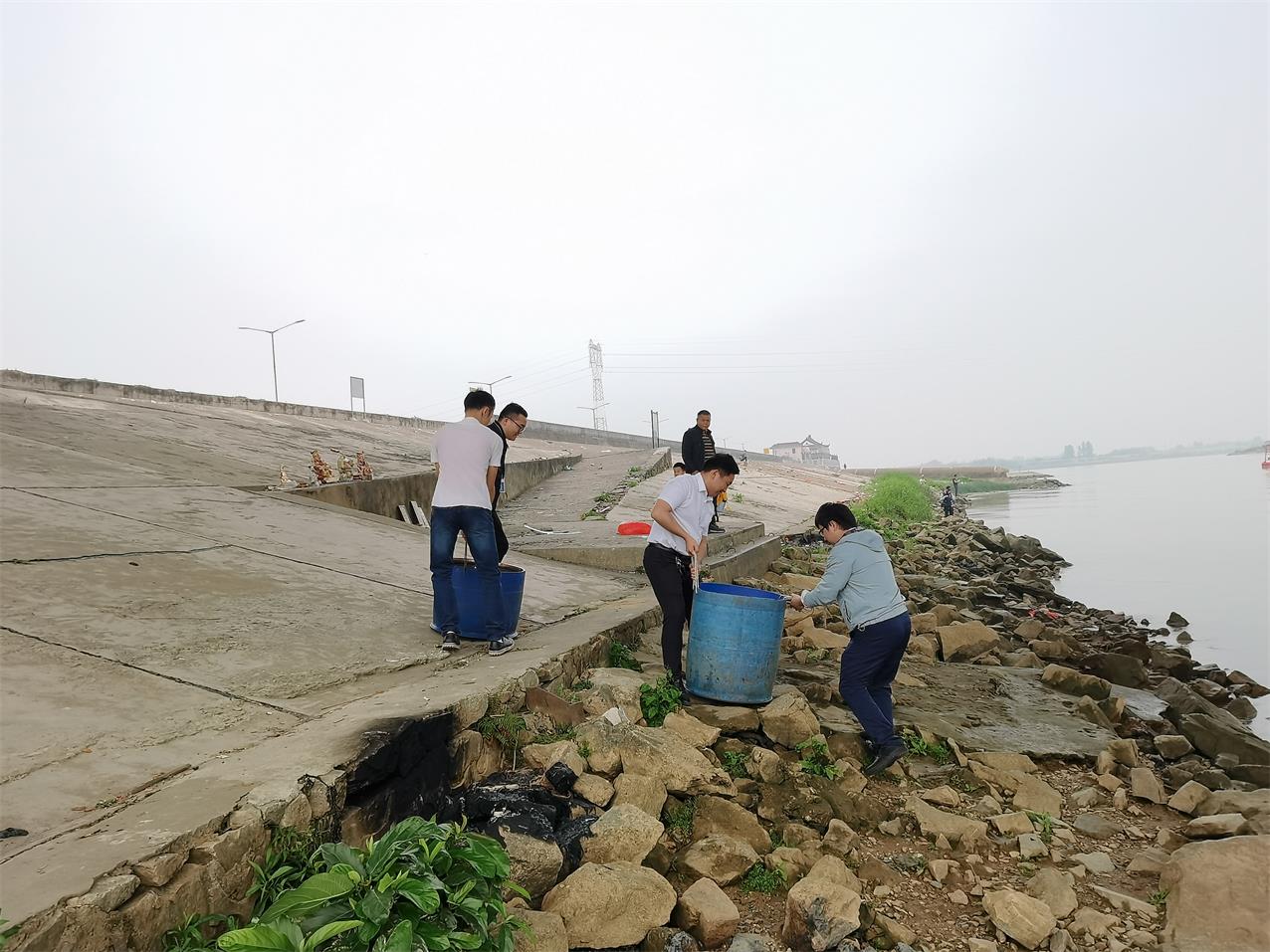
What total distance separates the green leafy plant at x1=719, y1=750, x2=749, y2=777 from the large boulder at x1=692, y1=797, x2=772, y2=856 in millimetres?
378

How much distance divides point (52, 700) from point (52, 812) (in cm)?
96

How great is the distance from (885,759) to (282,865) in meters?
3.22

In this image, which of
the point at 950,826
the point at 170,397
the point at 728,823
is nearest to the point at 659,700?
the point at 728,823

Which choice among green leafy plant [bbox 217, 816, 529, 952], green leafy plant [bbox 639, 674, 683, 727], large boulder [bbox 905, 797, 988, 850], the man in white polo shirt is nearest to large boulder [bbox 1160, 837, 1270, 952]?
large boulder [bbox 905, 797, 988, 850]

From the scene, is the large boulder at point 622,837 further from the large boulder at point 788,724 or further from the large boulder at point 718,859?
the large boulder at point 788,724

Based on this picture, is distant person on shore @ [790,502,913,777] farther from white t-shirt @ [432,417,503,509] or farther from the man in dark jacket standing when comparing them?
the man in dark jacket standing

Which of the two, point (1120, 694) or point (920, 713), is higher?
point (920, 713)

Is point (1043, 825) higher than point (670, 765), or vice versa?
point (670, 765)

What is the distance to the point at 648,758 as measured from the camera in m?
3.77

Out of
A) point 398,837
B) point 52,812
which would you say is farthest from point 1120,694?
point 52,812

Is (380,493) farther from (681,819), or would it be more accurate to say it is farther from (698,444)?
(681,819)

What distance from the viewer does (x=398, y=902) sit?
7.05 feet

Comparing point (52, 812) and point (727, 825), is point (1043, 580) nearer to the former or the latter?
point (727, 825)

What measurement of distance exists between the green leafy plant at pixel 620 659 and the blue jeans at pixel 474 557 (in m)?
0.86
